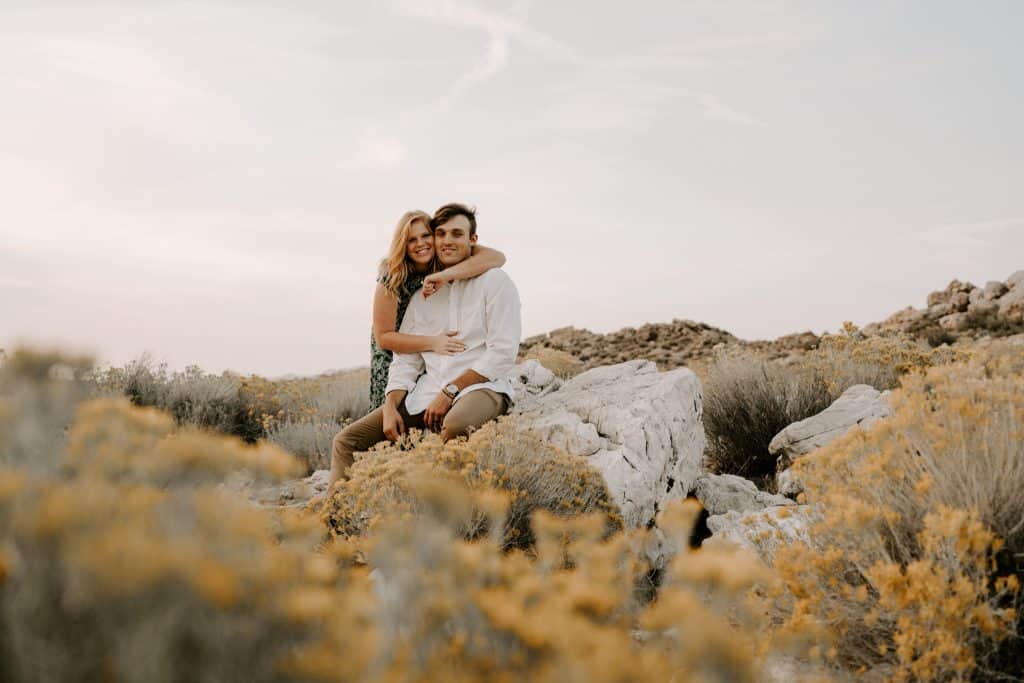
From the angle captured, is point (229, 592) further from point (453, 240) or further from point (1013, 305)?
point (1013, 305)

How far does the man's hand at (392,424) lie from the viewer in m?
4.98

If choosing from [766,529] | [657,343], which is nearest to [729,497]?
[766,529]

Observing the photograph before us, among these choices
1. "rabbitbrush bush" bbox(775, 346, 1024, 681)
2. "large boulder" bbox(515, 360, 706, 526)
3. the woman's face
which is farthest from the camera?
the woman's face

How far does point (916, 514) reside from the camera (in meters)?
2.75

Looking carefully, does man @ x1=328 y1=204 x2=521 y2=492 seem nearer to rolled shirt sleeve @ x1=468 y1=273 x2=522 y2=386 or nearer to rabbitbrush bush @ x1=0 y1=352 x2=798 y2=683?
rolled shirt sleeve @ x1=468 y1=273 x2=522 y2=386

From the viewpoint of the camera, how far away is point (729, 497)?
5.00 metres

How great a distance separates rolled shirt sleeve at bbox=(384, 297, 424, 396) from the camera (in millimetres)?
5258

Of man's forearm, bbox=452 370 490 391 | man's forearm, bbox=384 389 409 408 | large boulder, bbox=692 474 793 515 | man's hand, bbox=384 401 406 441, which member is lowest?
large boulder, bbox=692 474 793 515

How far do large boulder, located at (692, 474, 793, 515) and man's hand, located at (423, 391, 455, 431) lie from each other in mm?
1824

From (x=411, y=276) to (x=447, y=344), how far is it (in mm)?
679

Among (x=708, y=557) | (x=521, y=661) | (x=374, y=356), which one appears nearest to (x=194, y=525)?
(x=521, y=661)

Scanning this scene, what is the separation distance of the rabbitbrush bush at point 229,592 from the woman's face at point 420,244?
3.54m

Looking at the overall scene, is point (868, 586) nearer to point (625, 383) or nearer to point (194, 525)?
point (194, 525)

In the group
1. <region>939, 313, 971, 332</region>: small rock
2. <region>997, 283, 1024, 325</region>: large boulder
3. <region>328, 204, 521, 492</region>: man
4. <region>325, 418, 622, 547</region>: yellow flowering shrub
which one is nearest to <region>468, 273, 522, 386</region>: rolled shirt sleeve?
<region>328, 204, 521, 492</region>: man
